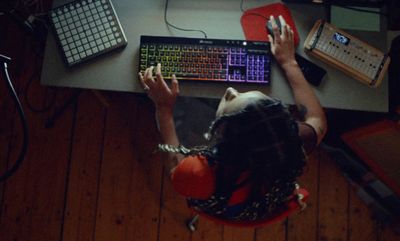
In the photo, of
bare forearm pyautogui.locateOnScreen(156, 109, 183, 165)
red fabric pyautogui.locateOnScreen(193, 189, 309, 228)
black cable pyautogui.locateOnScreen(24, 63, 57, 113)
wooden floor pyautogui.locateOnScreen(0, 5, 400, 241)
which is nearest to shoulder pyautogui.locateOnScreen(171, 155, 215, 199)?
red fabric pyautogui.locateOnScreen(193, 189, 309, 228)

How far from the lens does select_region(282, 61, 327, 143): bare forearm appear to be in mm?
1433

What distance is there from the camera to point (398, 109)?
1500mm

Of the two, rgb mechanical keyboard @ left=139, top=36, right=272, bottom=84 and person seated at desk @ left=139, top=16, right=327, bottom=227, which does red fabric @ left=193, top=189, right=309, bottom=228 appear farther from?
rgb mechanical keyboard @ left=139, top=36, right=272, bottom=84

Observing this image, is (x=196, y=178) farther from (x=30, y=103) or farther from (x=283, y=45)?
(x=30, y=103)

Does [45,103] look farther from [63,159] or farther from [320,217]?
[320,217]

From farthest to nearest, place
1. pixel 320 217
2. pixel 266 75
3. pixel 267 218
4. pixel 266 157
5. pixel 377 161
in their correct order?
pixel 320 217, pixel 377 161, pixel 266 75, pixel 267 218, pixel 266 157

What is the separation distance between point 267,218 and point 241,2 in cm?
75

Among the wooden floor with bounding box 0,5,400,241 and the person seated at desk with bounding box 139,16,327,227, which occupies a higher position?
the person seated at desk with bounding box 139,16,327,227

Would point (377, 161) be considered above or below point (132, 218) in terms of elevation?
above

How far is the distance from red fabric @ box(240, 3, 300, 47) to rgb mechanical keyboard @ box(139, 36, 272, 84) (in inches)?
2.1

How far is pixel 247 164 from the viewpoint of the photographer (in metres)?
1.12

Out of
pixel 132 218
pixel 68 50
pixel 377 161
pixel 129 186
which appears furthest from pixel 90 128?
pixel 377 161

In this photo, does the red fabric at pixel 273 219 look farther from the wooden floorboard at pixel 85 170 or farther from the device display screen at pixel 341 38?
the wooden floorboard at pixel 85 170

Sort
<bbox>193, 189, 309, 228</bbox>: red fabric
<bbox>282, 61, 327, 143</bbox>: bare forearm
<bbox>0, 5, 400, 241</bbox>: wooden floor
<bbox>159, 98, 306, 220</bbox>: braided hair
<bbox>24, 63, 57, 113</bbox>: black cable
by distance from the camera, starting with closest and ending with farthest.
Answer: <bbox>159, 98, 306, 220</bbox>: braided hair < <bbox>193, 189, 309, 228</bbox>: red fabric < <bbox>282, 61, 327, 143</bbox>: bare forearm < <bbox>0, 5, 400, 241</bbox>: wooden floor < <bbox>24, 63, 57, 113</bbox>: black cable
